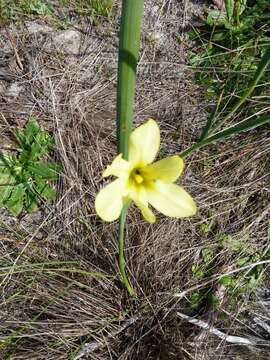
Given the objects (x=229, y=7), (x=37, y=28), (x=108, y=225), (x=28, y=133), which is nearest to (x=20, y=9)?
(x=37, y=28)

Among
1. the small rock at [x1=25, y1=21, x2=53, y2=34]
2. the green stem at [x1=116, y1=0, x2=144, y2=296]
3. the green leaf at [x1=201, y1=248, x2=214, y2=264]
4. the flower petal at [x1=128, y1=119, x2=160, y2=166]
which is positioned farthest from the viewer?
the small rock at [x1=25, y1=21, x2=53, y2=34]

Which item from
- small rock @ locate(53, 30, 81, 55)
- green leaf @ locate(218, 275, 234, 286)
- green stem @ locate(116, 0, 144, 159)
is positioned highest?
green stem @ locate(116, 0, 144, 159)

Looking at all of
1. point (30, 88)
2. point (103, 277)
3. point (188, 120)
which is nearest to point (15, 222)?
point (103, 277)

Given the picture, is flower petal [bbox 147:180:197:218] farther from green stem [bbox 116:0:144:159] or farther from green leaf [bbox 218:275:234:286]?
green leaf [bbox 218:275:234:286]

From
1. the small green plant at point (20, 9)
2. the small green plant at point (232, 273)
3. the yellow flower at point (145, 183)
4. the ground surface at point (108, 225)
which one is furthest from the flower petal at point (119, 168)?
the small green plant at point (20, 9)

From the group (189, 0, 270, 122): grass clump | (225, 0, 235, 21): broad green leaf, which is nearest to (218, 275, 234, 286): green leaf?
(189, 0, 270, 122): grass clump

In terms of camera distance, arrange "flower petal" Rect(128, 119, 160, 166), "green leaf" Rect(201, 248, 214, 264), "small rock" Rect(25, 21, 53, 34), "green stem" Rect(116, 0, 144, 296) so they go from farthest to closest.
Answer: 1. "small rock" Rect(25, 21, 53, 34)
2. "green leaf" Rect(201, 248, 214, 264)
3. "flower petal" Rect(128, 119, 160, 166)
4. "green stem" Rect(116, 0, 144, 296)

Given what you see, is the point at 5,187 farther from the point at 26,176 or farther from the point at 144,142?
the point at 144,142
